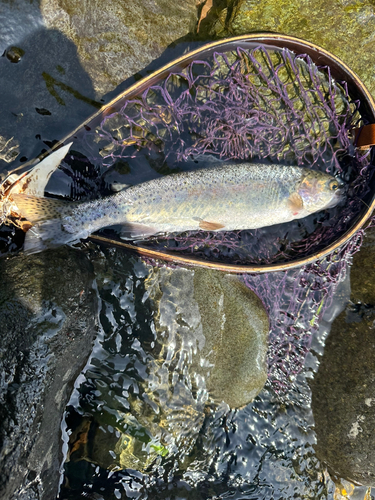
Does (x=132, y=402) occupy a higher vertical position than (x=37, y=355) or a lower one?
lower

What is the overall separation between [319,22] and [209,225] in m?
2.29

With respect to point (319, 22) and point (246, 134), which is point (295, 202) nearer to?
point (246, 134)

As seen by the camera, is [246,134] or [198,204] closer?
[198,204]

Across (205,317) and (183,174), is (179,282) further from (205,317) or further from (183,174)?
(183,174)

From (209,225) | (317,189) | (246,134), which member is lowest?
(209,225)

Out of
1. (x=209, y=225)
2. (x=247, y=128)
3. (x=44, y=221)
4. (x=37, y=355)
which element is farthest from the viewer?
(x=247, y=128)

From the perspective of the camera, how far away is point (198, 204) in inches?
113

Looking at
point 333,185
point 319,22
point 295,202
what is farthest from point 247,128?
point 319,22

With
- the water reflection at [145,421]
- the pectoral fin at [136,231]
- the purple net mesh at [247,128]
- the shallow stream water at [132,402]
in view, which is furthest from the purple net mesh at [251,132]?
the water reflection at [145,421]

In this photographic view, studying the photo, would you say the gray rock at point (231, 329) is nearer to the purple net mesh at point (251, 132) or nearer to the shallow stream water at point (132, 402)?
the shallow stream water at point (132, 402)

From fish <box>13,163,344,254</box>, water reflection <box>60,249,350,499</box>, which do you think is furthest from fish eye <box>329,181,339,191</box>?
water reflection <box>60,249,350,499</box>

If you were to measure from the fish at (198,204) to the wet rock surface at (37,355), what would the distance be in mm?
301

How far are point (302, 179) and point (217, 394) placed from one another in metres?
2.43

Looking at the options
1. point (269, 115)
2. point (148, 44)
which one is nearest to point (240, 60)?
point (269, 115)
